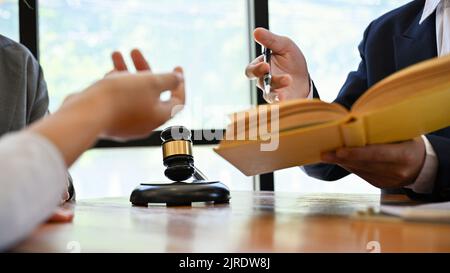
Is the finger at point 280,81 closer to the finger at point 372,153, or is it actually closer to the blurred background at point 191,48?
the finger at point 372,153

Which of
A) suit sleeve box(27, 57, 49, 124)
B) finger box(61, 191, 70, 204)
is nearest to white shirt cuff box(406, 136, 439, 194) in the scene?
finger box(61, 191, 70, 204)

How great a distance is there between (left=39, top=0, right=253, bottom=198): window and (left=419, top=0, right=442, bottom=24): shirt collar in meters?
1.67

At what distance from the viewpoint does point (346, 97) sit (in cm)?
159

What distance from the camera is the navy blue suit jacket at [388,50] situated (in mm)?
1478

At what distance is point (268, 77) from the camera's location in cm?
118

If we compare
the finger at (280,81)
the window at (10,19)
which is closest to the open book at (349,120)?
the finger at (280,81)

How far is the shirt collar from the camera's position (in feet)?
4.83

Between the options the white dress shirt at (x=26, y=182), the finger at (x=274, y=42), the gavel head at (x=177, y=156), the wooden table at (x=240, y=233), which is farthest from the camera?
the finger at (x=274, y=42)

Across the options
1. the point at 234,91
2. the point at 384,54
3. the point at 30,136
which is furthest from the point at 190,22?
the point at 30,136

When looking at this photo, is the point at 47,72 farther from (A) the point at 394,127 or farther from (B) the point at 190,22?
(A) the point at 394,127

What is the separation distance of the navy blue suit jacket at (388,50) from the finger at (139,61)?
2.35 feet

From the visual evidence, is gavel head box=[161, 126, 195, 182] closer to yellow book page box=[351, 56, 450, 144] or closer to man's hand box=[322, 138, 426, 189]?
man's hand box=[322, 138, 426, 189]

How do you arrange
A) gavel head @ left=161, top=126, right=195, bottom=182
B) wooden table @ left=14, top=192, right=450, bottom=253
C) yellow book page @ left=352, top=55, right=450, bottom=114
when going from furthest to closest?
gavel head @ left=161, top=126, right=195, bottom=182 → yellow book page @ left=352, top=55, right=450, bottom=114 → wooden table @ left=14, top=192, right=450, bottom=253
